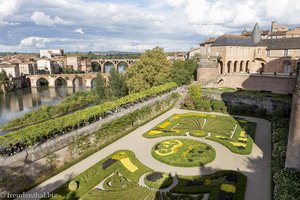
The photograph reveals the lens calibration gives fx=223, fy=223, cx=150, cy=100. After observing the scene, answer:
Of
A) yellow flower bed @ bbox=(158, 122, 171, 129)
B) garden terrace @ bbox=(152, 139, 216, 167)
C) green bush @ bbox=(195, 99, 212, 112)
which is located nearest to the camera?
garden terrace @ bbox=(152, 139, 216, 167)

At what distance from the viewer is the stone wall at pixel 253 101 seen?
104 ft

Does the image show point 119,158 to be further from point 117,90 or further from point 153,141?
point 117,90

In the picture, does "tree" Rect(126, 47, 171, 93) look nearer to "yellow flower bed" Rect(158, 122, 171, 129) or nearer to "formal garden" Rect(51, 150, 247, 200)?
"yellow flower bed" Rect(158, 122, 171, 129)

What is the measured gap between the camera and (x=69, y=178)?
17641 millimetres

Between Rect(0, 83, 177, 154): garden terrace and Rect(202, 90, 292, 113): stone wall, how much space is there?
1589 cm

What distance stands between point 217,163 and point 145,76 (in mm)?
26094

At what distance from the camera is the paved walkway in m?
16.3

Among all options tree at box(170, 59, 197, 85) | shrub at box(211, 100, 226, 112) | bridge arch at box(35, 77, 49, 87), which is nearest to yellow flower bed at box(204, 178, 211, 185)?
shrub at box(211, 100, 226, 112)

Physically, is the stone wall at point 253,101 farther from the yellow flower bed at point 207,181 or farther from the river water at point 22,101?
the river water at point 22,101

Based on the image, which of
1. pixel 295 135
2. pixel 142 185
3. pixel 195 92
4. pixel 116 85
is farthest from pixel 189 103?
pixel 295 135

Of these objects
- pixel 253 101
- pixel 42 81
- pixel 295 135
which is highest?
pixel 295 135

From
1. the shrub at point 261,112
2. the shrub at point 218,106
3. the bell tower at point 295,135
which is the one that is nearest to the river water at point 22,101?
the shrub at point 218,106

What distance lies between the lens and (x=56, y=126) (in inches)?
785

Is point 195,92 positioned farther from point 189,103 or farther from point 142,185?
point 142,185
